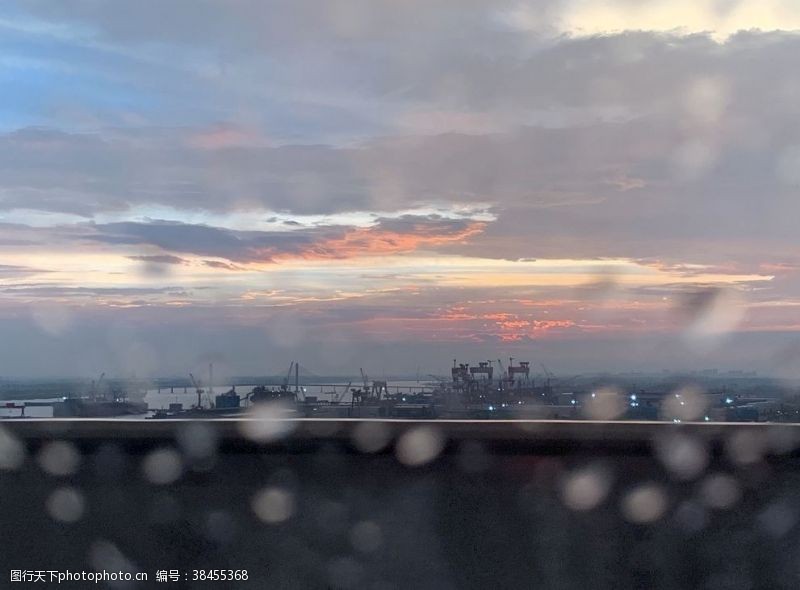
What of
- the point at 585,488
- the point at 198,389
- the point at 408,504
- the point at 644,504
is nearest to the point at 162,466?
the point at 408,504

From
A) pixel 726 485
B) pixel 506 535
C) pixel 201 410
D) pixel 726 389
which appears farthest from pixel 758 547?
pixel 201 410

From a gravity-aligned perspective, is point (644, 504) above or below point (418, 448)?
below

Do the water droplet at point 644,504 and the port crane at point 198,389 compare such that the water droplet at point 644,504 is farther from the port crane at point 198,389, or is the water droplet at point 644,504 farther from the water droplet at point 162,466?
the port crane at point 198,389

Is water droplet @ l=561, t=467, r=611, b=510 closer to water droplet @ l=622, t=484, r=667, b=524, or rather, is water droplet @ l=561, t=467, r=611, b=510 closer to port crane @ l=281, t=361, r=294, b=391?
water droplet @ l=622, t=484, r=667, b=524

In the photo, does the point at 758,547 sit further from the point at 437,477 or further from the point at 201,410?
the point at 201,410

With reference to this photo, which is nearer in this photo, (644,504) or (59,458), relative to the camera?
(644,504)

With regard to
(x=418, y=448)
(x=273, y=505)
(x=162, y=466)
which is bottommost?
(x=273, y=505)

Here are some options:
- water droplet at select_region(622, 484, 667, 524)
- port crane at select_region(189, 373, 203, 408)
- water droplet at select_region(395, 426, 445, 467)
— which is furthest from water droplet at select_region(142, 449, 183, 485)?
water droplet at select_region(622, 484, 667, 524)

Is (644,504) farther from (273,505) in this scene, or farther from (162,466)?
(162,466)

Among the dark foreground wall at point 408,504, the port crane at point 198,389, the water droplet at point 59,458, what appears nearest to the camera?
the dark foreground wall at point 408,504

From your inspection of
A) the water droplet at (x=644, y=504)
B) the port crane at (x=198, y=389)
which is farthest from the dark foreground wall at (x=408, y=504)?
the port crane at (x=198, y=389)

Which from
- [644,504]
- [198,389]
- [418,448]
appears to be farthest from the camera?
[198,389]
